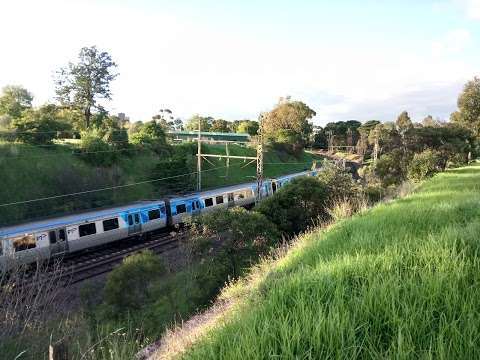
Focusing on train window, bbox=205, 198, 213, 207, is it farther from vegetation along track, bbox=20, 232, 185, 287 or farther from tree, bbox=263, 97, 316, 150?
tree, bbox=263, 97, 316, 150

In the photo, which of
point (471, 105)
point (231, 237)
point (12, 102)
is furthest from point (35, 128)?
point (471, 105)

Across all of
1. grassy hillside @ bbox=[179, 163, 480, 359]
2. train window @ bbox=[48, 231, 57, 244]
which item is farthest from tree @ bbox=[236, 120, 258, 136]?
grassy hillside @ bbox=[179, 163, 480, 359]

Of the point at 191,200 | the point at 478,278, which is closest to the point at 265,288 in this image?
the point at 478,278

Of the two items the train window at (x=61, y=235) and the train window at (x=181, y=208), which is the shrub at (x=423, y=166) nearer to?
the train window at (x=181, y=208)

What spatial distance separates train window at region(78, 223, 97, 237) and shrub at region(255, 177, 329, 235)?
7970mm

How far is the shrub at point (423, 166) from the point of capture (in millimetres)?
29109

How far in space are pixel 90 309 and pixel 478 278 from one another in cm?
1404

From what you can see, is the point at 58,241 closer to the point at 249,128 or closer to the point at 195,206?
the point at 195,206

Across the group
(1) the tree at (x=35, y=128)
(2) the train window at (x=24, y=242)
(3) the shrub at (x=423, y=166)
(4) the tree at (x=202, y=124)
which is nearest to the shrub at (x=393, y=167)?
(3) the shrub at (x=423, y=166)

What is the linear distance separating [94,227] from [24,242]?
3.70 meters

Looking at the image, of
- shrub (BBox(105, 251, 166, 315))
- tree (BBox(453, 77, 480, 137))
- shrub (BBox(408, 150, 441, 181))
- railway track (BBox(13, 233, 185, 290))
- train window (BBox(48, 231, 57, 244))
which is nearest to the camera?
shrub (BBox(105, 251, 166, 315))

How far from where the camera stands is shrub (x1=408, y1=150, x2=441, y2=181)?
29.1 metres

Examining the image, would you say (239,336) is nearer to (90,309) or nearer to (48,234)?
(90,309)

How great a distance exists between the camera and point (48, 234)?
18.6 metres
